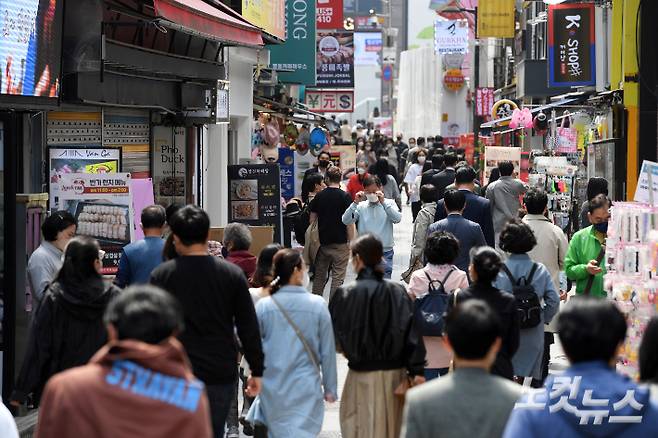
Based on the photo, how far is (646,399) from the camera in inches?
180

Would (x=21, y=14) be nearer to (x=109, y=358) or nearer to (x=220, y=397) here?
(x=220, y=397)

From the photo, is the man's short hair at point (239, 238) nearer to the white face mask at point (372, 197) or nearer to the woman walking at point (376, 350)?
the woman walking at point (376, 350)

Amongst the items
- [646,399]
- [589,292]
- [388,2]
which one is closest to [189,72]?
[589,292]

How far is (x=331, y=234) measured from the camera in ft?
49.9

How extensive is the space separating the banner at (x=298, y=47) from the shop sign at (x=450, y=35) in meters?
24.5

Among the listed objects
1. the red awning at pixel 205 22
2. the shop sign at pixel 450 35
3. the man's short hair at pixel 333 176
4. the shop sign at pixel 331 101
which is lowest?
the man's short hair at pixel 333 176

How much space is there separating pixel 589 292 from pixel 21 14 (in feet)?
15.8

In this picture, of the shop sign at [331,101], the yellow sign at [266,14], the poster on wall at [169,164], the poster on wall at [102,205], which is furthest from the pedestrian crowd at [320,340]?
the shop sign at [331,101]

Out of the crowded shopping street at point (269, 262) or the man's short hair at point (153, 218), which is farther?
the man's short hair at point (153, 218)

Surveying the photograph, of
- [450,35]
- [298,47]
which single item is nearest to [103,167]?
[298,47]

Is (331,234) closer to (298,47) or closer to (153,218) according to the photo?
(153,218)

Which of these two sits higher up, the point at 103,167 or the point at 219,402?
the point at 103,167

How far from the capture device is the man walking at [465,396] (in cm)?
476

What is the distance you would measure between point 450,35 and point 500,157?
1113 inches
